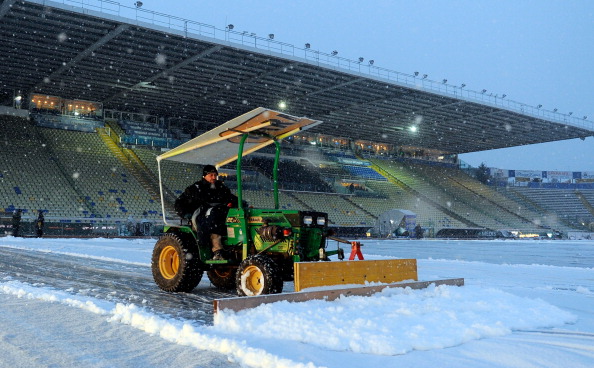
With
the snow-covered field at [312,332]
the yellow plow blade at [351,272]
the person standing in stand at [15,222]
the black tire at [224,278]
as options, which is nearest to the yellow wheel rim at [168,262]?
the black tire at [224,278]

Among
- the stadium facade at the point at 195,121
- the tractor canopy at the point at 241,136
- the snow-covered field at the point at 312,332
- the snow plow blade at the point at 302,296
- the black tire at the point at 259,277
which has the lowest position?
the snow-covered field at the point at 312,332

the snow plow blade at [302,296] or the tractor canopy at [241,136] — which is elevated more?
the tractor canopy at [241,136]

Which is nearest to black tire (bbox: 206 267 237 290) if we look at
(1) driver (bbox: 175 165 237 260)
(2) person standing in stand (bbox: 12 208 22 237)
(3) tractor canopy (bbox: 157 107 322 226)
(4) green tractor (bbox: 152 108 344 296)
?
(4) green tractor (bbox: 152 108 344 296)

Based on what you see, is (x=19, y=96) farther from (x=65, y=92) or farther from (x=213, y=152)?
(x=213, y=152)

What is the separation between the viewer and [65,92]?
114 ft

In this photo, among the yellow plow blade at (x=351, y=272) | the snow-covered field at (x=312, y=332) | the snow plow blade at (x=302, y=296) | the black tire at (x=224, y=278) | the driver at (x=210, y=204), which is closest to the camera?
the snow-covered field at (x=312, y=332)

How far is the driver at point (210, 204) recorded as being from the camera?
6371 mm

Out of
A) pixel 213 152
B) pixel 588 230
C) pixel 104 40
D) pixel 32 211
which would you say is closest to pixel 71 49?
pixel 104 40

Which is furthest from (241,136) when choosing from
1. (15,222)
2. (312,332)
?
(15,222)

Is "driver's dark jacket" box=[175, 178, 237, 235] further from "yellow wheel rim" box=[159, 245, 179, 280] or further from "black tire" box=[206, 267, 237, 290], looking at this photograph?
"black tire" box=[206, 267, 237, 290]

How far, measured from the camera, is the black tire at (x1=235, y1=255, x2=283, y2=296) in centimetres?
540

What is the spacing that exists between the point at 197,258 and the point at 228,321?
8.16ft

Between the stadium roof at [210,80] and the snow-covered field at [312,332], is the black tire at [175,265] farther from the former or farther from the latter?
the stadium roof at [210,80]

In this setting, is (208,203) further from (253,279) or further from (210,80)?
(210,80)
